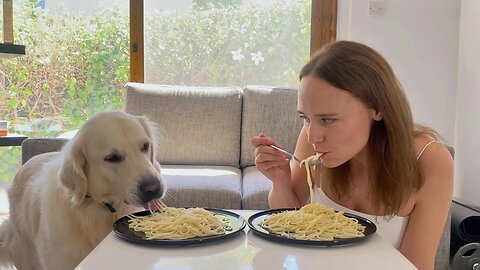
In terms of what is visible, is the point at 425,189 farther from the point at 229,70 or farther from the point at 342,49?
the point at 229,70

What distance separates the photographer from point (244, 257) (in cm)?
89

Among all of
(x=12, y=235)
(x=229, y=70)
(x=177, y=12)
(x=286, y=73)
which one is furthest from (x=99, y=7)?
(x=12, y=235)

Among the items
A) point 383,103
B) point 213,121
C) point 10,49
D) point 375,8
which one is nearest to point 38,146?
point 10,49

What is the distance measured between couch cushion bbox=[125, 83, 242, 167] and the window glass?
2.45ft

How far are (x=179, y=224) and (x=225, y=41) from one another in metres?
3.30

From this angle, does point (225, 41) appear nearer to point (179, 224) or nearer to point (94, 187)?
point (94, 187)

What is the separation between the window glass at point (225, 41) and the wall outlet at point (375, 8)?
19.9 inches

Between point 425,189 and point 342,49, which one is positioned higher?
point 342,49

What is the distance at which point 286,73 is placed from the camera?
420cm

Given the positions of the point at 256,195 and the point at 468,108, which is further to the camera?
the point at 468,108

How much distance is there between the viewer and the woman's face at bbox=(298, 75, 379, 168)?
1.18 meters

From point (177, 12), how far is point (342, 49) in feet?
9.95

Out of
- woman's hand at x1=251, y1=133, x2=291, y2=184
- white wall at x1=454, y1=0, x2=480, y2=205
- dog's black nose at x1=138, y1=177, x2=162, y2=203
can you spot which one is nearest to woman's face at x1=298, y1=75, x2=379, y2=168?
woman's hand at x1=251, y1=133, x2=291, y2=184

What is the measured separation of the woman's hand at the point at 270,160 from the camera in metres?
1.33
